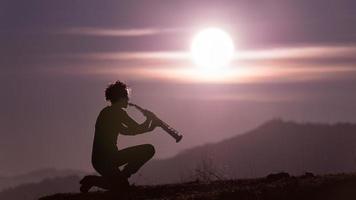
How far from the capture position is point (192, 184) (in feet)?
78.6

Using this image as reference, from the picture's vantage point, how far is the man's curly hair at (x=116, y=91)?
68.4 feet

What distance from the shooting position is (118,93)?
20.8 m

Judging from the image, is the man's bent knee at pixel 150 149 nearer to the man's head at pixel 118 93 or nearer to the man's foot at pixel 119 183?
the man's foot at pixel 119 183

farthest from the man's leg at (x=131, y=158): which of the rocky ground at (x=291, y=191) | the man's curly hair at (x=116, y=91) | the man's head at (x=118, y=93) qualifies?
the man's curly hair at (x=116, y=91)

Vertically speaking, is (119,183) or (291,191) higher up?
(119,183)

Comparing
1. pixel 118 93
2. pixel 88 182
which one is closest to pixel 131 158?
pixel 88 182

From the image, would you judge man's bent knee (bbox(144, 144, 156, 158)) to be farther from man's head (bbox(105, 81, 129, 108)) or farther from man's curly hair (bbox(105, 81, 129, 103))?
man's curly hair (bbox(105, 81, 129, 103))

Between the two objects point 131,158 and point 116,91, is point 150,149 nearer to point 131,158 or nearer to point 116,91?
point 131,158

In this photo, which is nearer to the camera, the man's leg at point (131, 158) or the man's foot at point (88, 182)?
the man's leg at point (131, 158)

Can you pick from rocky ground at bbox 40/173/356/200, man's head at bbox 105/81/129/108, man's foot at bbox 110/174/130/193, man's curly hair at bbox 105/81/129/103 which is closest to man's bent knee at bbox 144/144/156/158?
man's foot at bbox 110/174/130/193

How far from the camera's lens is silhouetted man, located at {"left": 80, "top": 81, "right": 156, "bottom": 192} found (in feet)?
68.6

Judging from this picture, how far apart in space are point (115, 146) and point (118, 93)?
1384 mm

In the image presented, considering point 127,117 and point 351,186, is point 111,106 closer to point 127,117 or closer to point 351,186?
point 127,117

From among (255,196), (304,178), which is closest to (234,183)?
(304,178)
